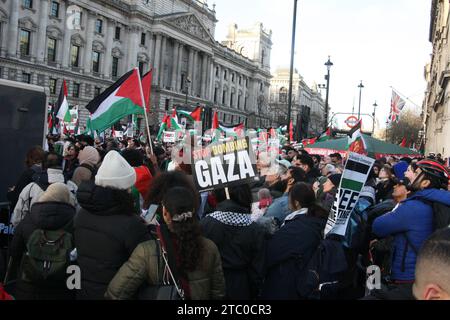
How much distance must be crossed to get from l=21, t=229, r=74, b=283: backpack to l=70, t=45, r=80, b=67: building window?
171 feet

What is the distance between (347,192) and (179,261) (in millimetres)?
1927

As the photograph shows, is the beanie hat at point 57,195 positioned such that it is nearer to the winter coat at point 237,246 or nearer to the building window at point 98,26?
the winter coat at point 237,246

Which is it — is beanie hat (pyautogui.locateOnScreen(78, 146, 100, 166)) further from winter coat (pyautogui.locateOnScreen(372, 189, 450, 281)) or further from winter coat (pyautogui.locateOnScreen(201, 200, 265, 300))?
winter coat (pyautogui.locateOnScreen(372, 189, 450, 281))

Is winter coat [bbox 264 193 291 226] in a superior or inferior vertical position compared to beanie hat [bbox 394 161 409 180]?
inferior

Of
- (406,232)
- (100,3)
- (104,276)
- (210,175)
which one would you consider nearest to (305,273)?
(406,232)

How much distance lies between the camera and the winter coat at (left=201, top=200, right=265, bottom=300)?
3.71 meters

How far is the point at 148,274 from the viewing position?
291 centimetres

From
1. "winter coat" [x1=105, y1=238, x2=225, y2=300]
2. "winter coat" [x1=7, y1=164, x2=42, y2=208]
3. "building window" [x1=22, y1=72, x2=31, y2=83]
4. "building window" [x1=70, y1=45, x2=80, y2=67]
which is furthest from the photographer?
"building window" [x1=70, y1=45, x2=80, y2=67]

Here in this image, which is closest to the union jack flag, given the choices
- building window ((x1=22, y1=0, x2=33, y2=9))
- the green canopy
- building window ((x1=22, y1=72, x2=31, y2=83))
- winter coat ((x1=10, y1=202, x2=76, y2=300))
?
the green canopy

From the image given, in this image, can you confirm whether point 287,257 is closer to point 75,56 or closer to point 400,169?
point 400,169

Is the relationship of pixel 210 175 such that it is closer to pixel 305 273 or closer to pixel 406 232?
pixel 305 273

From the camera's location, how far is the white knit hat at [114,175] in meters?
3.62

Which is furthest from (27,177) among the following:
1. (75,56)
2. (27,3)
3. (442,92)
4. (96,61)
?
(96,61)

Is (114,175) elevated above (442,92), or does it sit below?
below
